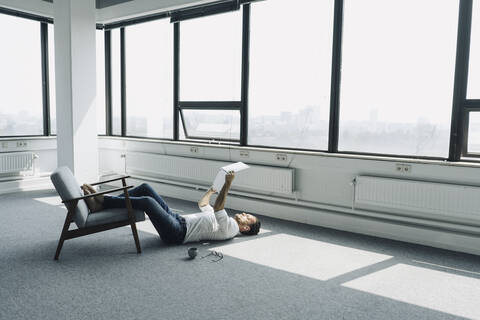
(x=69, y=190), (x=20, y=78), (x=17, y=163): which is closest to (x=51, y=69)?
(x=20, y=78)

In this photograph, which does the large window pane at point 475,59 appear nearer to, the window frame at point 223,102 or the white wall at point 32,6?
the window frame at point 223,102

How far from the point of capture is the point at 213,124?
5.92m

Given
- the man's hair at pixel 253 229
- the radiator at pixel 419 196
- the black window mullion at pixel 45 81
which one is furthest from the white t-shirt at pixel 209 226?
the black window mullion at pixel 45 81

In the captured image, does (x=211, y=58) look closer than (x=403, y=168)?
No

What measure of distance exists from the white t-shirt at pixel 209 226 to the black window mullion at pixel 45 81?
411 cm

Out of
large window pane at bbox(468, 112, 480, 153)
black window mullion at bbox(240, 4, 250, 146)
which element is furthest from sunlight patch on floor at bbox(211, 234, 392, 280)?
black window mullion at bbox(240, 4, 250, 146)

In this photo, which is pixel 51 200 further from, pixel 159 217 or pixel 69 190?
pixel 159 217

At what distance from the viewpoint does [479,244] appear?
387cm

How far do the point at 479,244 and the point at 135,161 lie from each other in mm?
4965

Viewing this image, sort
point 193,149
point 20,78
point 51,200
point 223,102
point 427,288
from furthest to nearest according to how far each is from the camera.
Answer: point 20,78 → point 193,149 → point 51,200 → point 223,102 → point 427,288

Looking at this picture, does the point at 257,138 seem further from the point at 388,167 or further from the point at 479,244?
the point at 479,244

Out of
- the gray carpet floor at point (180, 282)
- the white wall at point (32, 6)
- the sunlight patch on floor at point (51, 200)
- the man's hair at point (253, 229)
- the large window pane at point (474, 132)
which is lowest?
the gray carpet floor at point (180, 282)

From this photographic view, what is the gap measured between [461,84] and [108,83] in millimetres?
5744

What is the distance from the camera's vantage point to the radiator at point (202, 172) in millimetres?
5043
